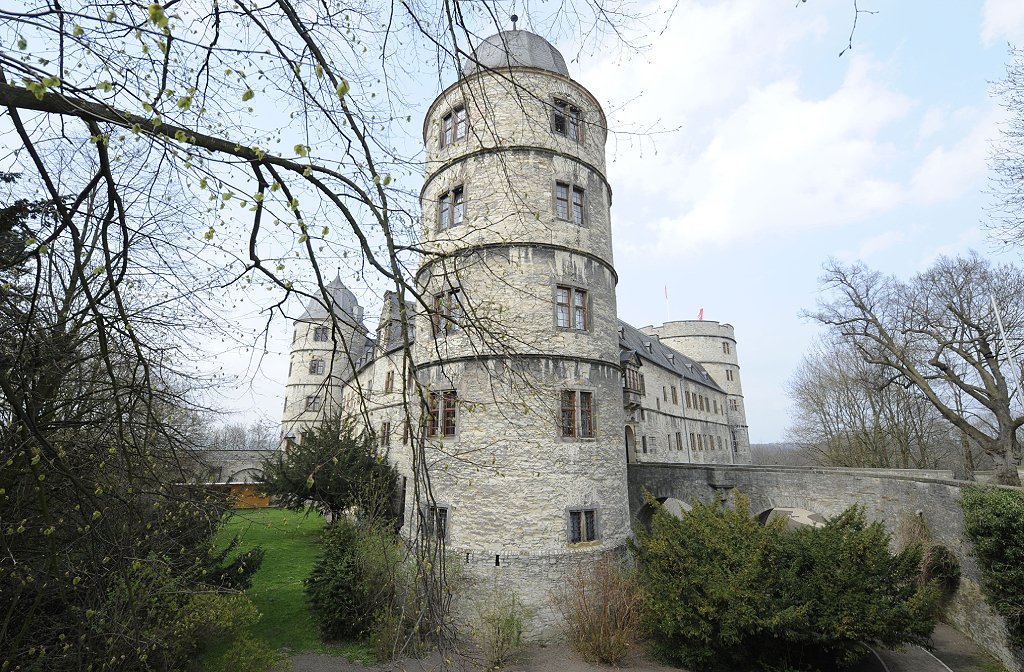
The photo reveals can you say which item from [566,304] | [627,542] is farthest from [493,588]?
[566,304]

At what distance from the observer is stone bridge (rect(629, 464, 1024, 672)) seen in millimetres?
11633

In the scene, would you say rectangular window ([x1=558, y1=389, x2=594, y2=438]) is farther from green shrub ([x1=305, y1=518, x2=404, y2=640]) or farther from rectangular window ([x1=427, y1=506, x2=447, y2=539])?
rectangular window ([x1=427, y1=506, x2=447, y2=539])

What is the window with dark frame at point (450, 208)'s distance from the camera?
42.9ft

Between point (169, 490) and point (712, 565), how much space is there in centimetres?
996

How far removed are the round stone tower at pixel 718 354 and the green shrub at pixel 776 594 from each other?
32.2 meters

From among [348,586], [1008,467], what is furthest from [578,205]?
[1008,467]

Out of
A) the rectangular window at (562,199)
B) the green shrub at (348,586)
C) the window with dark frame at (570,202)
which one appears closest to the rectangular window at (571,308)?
the window with dark frame at (570,202)

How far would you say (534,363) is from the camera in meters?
11.9

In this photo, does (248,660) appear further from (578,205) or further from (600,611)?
(578,205)

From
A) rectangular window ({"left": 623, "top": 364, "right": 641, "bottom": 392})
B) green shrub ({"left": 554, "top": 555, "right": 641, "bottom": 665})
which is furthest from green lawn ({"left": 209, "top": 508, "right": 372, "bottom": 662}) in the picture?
rectangular window ({"left": 623, "top": 364, "right": 641, "bottom": 392})

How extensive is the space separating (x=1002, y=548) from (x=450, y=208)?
1442cm

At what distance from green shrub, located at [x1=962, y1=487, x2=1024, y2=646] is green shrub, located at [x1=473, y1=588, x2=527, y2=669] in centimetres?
989

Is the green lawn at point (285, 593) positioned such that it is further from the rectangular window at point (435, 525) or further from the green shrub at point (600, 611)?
the green shrub at point (600, 611)

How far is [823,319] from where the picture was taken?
69.3 feet
